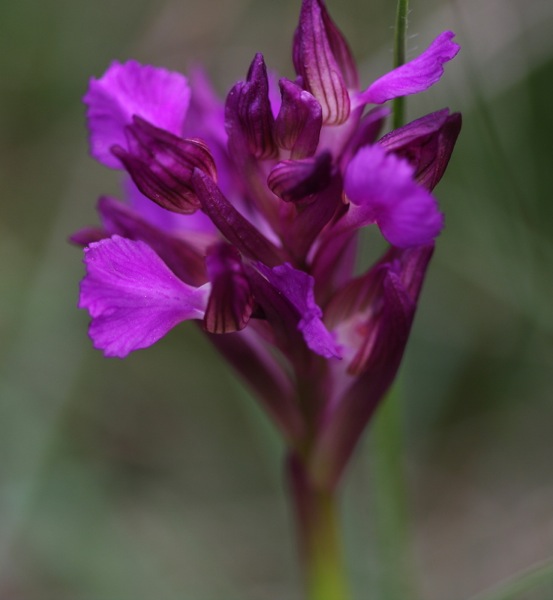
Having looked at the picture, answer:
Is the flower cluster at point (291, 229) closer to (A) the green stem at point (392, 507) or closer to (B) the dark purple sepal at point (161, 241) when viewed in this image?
(B) the dark purple sepal at point (161, 241)

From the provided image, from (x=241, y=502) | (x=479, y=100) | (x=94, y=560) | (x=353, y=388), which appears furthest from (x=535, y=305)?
(x=94, y=560)

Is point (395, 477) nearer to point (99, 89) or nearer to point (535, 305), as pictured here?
point (535, 305)

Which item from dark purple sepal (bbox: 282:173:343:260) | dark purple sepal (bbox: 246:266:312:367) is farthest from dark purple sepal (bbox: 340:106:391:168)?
dark purple sepal (bbox: 246:266:312:367)

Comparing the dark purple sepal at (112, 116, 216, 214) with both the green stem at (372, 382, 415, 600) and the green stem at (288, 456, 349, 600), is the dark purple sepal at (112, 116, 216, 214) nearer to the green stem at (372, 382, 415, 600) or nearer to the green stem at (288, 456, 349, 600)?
the green stem at (288, 456, 349, 600)

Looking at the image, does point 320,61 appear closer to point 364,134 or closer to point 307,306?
point 364,134

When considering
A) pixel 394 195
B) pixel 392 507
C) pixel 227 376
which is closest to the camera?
pixel 394 195

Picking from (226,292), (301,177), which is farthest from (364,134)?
(226,292)

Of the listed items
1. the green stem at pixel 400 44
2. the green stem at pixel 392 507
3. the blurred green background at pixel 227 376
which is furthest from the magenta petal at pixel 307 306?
the blurred green background at pixel 227 376
